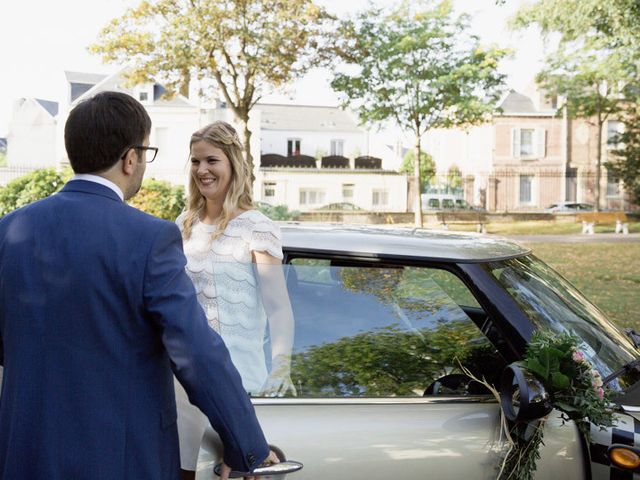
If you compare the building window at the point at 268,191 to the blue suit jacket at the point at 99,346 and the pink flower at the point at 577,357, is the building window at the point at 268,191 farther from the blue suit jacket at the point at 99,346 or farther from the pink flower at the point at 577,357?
the blue suit jacket at the point at 99,346

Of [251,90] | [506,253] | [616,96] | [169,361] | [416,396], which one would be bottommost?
[416,396]

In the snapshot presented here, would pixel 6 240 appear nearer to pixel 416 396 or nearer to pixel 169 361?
pixel 169 361

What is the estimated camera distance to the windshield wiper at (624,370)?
2.63m

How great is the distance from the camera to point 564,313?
111 inches

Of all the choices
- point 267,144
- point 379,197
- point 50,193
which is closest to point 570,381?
point 50,193

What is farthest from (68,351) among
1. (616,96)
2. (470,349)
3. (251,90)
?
(616,96)

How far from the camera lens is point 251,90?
19734 mm

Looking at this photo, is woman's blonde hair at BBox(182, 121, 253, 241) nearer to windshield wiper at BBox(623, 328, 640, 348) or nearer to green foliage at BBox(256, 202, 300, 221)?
windshield wiper at BBox(623, 328, 640, 348)

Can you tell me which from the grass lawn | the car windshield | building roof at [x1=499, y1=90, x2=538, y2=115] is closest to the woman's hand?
the car windshield

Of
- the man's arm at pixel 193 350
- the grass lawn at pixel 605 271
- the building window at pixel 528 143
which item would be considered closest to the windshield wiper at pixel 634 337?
the man's arm at pixel 193 350

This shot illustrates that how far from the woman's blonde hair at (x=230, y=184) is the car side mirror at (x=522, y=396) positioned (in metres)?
1.21

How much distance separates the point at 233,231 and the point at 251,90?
1759 cm

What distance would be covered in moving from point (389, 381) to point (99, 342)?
1.15 m

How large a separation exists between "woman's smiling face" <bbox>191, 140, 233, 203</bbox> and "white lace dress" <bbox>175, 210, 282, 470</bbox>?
16cm
